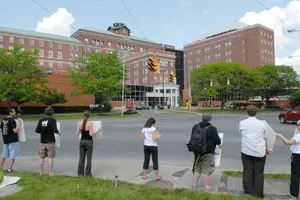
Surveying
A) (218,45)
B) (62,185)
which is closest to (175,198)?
Answer: (62,185)

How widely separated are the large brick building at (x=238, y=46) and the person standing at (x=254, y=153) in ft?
264

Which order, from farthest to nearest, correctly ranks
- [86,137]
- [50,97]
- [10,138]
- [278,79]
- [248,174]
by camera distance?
[278,79], [50,97], [10,138], [86,137], [248,174]

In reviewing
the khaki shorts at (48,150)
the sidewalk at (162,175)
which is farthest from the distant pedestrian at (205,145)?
the khaki shorts at (48,150)

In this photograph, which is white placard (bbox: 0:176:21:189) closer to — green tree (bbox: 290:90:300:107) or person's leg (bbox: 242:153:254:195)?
Result: person's leg (bbox: 242:153:254:195)

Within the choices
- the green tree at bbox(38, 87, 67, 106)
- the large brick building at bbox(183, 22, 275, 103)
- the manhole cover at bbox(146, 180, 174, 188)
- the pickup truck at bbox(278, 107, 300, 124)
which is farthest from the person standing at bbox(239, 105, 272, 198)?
the large brick building at bbox(183, 22, 275, 103)

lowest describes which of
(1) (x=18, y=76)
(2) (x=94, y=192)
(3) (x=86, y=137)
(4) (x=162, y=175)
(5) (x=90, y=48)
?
(4) (x=162, y=175)

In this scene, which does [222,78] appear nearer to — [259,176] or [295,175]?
[295,175]

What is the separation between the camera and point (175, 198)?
176 inches

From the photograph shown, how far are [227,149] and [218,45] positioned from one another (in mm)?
95826

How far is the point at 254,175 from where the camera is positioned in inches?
192

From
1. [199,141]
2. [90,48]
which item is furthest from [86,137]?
[90,48]

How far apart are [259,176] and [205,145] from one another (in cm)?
118

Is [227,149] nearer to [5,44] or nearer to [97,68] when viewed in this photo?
[97,68]

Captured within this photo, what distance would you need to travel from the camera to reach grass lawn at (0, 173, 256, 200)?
4.46 meters
